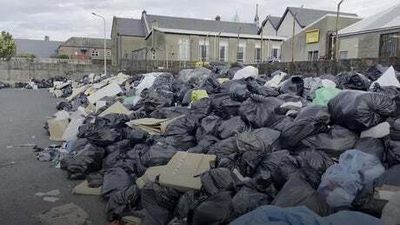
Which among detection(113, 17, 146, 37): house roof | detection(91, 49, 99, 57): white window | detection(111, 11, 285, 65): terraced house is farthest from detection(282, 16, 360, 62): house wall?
detection(91, 49, 99, 57): white window

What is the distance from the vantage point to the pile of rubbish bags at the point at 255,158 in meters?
2.90

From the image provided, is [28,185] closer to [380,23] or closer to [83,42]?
[380,23]

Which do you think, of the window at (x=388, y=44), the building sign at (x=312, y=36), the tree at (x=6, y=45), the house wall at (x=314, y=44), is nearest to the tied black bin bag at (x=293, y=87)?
the window at (x=388, y=44)

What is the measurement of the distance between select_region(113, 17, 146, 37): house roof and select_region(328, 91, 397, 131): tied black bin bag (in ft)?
126

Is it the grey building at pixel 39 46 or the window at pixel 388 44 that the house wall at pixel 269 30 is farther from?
the grey building at pixel 39 46

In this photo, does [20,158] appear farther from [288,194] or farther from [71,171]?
[288,194]

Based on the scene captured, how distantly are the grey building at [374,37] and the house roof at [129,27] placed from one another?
25383 millimetres

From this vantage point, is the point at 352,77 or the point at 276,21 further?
the point at 276,21

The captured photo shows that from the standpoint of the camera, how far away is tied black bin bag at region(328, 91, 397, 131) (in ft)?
11.8

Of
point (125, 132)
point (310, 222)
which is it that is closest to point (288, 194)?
point (310, 222)

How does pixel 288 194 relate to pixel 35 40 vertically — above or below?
below

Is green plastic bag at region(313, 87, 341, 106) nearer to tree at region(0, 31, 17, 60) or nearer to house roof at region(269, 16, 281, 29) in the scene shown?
house roof at region(269, 16, 281, 29)

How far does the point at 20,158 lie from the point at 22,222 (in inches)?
103

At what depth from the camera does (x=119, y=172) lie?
456cm
